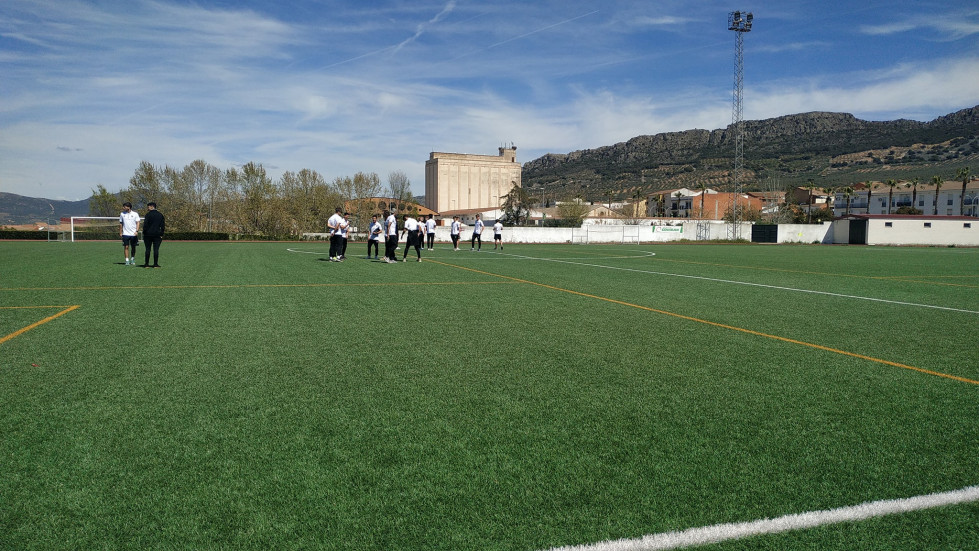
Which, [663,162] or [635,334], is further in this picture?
[663,162]

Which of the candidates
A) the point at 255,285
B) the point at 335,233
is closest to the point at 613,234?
the point at 335,233

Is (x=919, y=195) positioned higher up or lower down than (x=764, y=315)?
higher up

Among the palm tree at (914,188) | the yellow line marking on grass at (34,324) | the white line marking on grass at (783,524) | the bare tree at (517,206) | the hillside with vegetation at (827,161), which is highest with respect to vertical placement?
the hillside with vegetation at (827,161)

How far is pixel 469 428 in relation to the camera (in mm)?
4109

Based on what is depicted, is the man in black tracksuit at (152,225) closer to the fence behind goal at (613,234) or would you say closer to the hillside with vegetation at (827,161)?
the fence behind goal at (613,234)

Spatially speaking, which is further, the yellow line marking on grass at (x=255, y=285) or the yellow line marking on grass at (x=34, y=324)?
the yellow line marking on grass at (x=255, y=285)

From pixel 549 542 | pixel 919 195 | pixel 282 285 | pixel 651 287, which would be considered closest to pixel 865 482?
pixel 549 542

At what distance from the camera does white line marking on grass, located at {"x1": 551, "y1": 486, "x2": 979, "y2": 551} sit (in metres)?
2.66

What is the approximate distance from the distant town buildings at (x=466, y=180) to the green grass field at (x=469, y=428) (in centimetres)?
13776

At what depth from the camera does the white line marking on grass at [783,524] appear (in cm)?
266

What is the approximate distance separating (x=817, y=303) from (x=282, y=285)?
11224 millimetres

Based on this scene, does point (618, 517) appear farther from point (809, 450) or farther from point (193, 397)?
point (193, 397)

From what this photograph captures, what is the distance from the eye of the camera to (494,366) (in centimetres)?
591

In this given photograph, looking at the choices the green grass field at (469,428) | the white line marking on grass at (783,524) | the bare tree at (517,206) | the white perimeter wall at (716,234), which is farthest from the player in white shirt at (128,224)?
the bare tree at (517,206)
